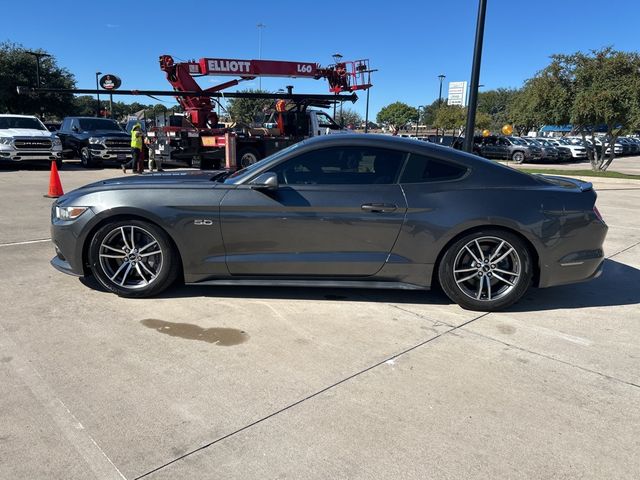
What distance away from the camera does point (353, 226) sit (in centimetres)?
420

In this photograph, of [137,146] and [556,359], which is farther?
[137,146]

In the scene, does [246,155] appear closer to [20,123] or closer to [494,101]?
[20,123]

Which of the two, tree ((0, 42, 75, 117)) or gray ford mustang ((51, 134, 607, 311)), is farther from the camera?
tree ((0, 42, 75, 117))

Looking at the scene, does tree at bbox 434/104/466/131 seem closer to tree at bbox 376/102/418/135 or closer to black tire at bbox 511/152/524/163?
black tire at bbox 511/152/524/163

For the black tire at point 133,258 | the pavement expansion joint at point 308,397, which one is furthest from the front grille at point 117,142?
the pavement expansion joint at point 308,397

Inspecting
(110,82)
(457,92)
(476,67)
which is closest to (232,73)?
(110,82)

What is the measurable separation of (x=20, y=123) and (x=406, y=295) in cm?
1750

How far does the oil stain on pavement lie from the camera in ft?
12.0

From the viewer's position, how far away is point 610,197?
13148 millimetres

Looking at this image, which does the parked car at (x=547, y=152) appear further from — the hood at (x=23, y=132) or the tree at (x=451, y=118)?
the hood at (x=23, y=132)

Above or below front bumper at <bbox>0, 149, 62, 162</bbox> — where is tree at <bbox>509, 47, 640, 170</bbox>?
above

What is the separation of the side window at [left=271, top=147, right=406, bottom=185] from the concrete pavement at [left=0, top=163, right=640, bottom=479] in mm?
1111

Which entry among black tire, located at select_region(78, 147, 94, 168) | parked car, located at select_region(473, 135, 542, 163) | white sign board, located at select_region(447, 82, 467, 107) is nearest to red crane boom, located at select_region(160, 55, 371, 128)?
black tire, located at select_region(78, 147, 94, 168)

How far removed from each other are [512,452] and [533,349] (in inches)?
52.4
